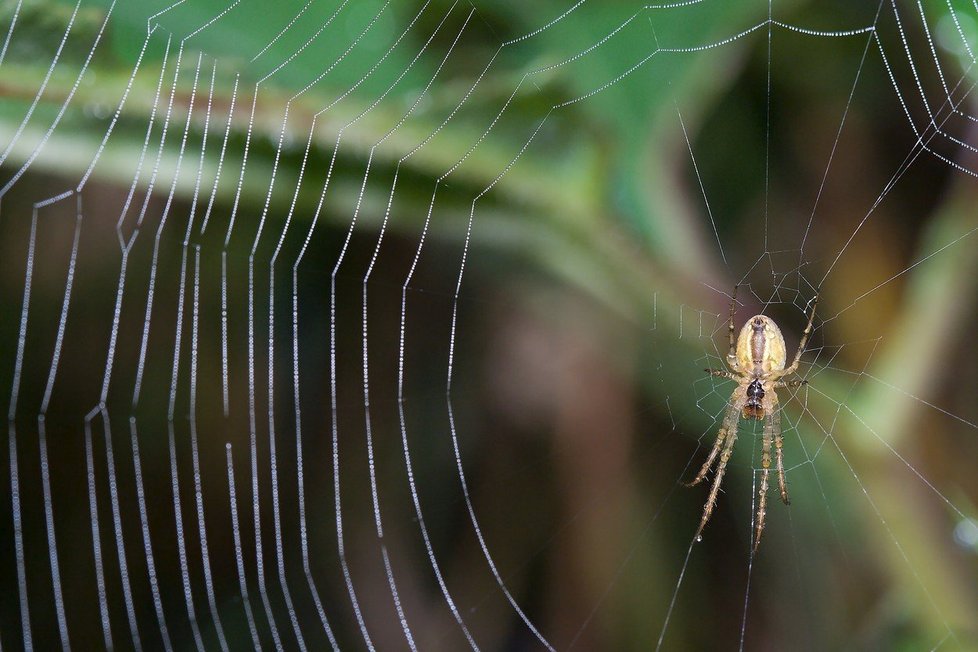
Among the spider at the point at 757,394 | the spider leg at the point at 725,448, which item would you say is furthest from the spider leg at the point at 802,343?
the spider leg at the point at 725,448

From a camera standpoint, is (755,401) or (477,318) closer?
(477,318)

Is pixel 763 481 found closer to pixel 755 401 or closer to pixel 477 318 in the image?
pixel 755 401

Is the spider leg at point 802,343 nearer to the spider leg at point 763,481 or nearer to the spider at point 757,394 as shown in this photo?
the spider at point 757,394

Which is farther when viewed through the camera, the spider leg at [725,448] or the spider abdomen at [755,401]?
the spider abdomen at [755,401]

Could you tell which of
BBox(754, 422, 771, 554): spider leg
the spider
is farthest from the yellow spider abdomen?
BBox(754, 422, 771, 554): spider leg

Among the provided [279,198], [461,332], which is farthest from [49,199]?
[461,332]

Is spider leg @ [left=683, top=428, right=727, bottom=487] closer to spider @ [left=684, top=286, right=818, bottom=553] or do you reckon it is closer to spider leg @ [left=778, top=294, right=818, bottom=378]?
spider @ [left=684, top=286, right=818, bottom=553]

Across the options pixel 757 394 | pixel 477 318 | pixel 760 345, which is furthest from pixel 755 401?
pixel 477 318
